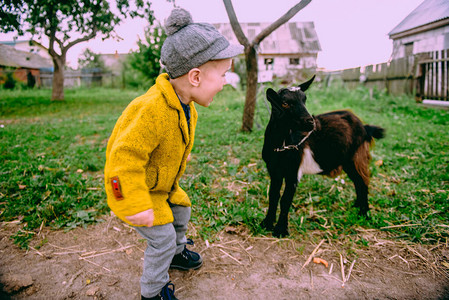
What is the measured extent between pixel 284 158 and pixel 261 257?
1.04 meters

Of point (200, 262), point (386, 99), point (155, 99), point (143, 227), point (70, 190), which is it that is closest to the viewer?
point (155, 99)

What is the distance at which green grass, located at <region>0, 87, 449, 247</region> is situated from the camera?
3119 mm

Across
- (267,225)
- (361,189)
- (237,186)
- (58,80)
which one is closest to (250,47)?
(237,186)

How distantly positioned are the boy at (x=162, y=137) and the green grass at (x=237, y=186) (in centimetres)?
126

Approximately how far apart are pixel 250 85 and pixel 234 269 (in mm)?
4673

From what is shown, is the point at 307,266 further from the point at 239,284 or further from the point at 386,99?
the point at 386,99

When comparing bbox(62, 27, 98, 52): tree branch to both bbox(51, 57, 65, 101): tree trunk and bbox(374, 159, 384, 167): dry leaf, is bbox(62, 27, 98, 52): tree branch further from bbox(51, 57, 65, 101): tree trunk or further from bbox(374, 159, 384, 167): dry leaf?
bbox(374, 159, 384, 167): dry leaf

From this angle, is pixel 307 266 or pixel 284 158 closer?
pixel 307 266

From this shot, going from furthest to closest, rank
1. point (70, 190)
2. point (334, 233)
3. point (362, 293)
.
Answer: point (70, 190), point (334, 233), point (362, 293)

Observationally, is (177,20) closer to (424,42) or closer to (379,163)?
(379,163)

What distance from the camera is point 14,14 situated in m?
10.8

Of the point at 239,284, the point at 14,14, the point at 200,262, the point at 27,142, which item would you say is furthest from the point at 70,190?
the point at 14,14

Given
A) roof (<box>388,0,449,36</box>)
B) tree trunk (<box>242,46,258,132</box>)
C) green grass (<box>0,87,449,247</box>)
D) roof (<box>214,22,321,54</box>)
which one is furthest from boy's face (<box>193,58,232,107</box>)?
roof (<box>214,22,321,54</box>)

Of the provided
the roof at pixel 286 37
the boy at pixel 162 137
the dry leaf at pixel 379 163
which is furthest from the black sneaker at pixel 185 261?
the roof at pixel 286 37
